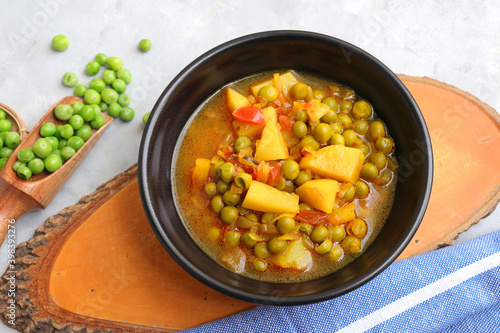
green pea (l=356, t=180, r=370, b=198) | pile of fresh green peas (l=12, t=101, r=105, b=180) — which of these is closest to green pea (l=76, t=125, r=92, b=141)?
pile of fresh green peas (l=12, t=101, r=105, b=180)

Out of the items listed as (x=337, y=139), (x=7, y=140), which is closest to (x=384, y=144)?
(x=337, y=139)

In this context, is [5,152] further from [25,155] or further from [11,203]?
[11,203]

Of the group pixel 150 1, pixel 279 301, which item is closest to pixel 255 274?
pixel 279 301

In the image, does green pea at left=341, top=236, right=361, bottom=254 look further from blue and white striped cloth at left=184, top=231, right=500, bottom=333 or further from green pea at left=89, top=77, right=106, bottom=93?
green pea at left=89, top=77, right=106, bottom=93

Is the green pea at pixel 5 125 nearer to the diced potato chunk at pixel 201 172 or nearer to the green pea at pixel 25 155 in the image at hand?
the green pea at pixel 25 155

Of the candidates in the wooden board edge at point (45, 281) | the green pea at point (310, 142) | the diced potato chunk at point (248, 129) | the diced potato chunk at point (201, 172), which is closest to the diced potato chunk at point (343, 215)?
the green pea at point (310, 142)

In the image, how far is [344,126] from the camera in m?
3.45

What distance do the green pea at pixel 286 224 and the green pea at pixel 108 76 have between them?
2186 millimetres

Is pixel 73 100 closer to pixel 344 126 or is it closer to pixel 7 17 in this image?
pixel 7 17

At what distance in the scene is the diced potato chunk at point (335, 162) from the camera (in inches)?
123

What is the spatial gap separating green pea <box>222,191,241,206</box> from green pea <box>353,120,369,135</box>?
3.53 ft

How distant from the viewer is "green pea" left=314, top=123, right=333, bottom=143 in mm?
3199

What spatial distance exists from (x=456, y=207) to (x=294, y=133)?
1.47 metres

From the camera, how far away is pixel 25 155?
368cm
